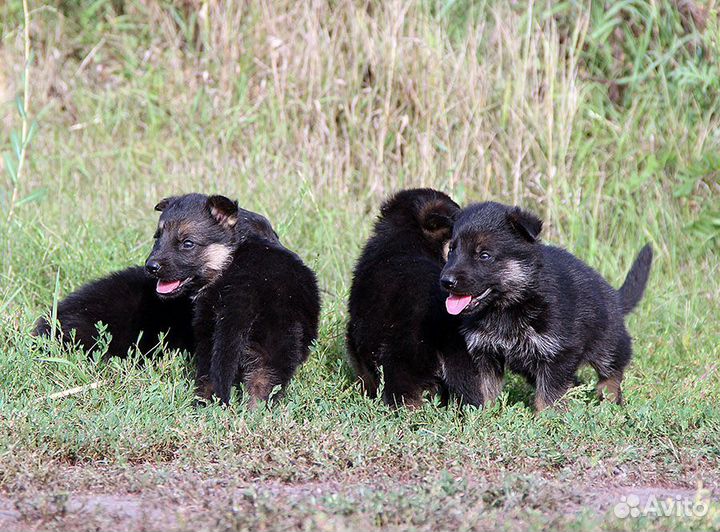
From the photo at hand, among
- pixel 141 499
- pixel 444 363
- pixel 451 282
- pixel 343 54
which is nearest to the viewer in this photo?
pixel 141 499

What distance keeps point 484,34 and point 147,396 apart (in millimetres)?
5447

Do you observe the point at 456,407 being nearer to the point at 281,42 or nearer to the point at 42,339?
the point at 42,339

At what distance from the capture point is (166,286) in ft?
18.8

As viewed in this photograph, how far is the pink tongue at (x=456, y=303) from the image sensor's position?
5.15 metres

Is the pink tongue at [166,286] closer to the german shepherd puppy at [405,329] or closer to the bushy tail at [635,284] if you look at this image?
the german shepherd puppy at [405,329]

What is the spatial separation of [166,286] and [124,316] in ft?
1.28

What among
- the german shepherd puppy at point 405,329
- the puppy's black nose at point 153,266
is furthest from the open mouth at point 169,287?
the german shepherd puppy at point 405,329

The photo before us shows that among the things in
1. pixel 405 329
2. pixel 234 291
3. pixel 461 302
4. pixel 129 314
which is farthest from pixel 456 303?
pixel 129 314

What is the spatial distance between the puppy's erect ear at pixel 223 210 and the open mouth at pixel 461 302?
1415mm

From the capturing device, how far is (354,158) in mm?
8984

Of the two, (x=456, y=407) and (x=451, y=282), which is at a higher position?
(x=451, y=282)

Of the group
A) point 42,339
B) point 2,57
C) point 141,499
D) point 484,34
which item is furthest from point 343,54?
point 141,499

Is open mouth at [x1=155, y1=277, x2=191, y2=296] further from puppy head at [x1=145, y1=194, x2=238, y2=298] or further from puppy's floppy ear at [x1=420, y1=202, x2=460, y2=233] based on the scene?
puppy's floppy ear at [x1=420, y1=202, x2=460, y2=233]

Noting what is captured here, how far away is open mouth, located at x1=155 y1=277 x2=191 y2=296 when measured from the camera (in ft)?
18.7
